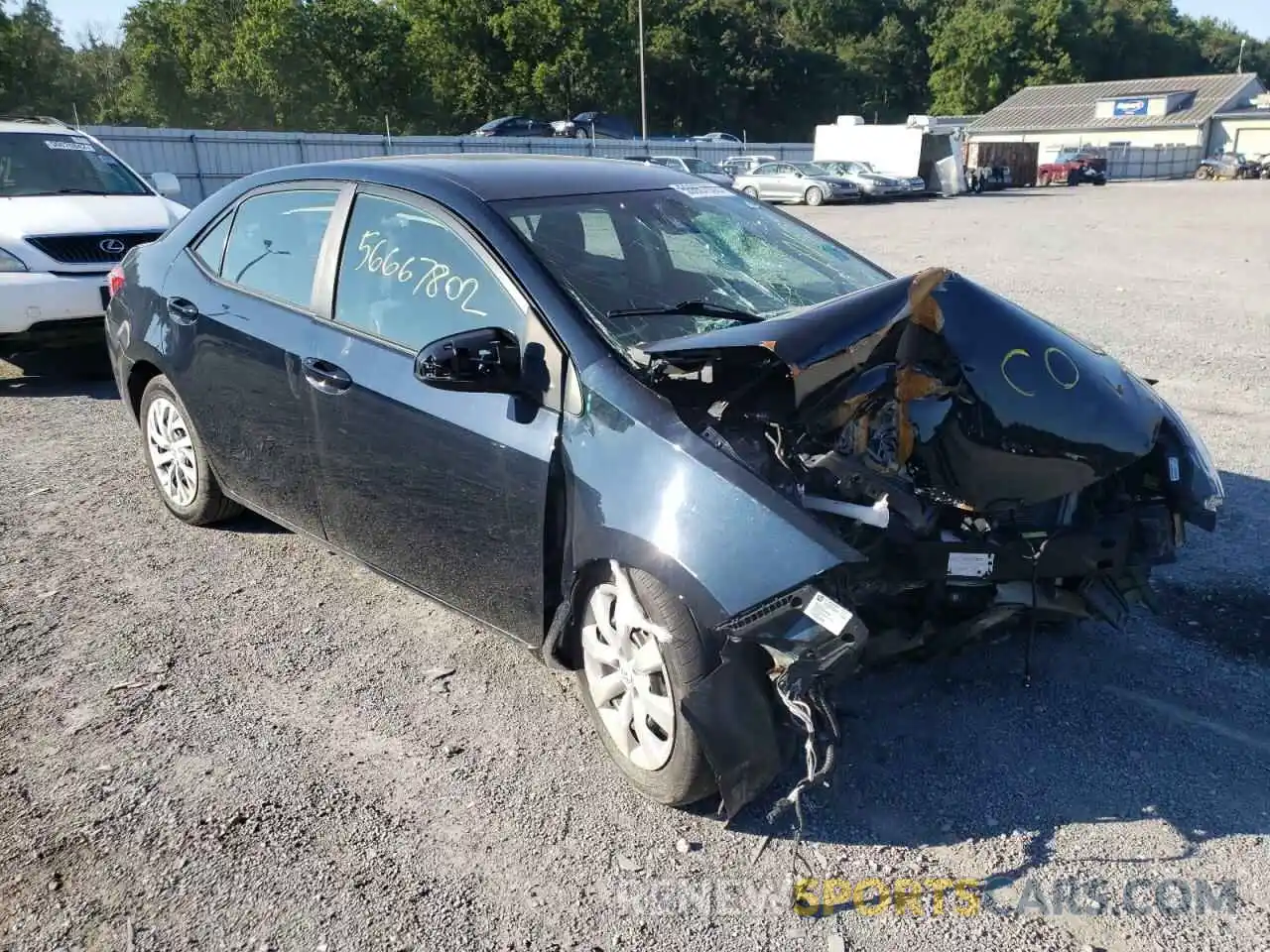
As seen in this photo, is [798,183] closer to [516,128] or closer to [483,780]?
[516,128]

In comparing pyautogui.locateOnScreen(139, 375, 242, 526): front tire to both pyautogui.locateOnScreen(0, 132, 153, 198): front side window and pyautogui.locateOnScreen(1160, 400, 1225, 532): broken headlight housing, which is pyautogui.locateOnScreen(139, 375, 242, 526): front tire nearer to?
pyautogui.locateOnScreen(1160, 400, 1225, 532): broken headlight housing

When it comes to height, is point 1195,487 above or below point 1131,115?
above

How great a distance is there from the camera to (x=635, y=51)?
6344 centimetres

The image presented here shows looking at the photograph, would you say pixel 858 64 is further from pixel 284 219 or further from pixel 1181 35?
pixel 284 219

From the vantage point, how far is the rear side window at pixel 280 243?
3910 millimetres

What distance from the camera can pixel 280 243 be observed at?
13.6ft

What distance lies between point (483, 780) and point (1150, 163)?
61.2m

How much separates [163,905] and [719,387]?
Answer: 6.46 ft

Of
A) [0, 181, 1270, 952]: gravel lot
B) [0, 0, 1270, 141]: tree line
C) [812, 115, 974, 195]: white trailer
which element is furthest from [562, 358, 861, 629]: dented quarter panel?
[0, 0, 1270, 141]: tree line

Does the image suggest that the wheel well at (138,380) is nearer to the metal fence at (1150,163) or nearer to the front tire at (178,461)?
the front tire at (178,461)

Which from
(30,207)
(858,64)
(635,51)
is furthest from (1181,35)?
(30,207)

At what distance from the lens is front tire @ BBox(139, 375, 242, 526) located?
4.66m

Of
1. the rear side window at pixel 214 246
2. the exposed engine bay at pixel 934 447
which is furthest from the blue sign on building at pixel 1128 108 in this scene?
the exposed engine bay at pixel 934 447

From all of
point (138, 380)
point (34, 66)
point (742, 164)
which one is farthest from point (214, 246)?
point (34, 66)
